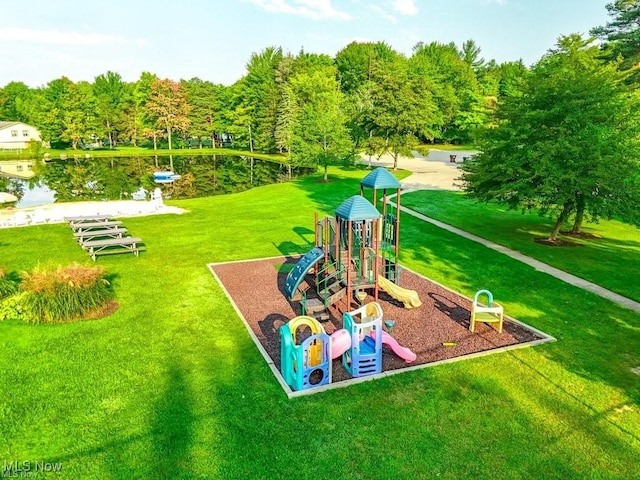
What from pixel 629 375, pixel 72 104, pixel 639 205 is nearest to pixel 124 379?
pixel 629 375

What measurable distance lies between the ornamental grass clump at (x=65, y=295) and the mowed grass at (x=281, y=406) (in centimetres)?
48

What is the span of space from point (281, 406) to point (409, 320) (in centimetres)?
477

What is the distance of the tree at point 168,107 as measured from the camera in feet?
240

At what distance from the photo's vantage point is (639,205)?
16062 millimetres

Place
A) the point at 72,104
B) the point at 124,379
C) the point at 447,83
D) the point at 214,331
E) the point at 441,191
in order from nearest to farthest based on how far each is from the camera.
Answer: the point at 124,379
the point at 214,331
the point at 441,191
the point at 72,104
the point at 447,83

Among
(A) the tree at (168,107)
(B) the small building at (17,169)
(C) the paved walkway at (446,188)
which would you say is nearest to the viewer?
(C) the paved walkway at (446,188)

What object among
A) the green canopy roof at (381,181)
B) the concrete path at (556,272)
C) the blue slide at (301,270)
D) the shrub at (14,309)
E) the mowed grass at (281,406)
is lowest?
the mowed grass at (281,406)

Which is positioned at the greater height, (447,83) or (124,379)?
(447,83)

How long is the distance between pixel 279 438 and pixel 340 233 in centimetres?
727

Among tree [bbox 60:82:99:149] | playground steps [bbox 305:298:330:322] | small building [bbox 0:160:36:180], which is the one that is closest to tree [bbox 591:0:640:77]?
playground steps [bbox 305:298:330:322]

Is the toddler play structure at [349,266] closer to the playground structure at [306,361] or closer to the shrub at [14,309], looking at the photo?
the playground structure at [306,361]

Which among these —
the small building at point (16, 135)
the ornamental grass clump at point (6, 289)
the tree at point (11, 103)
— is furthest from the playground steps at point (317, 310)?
the tree at point (11, 103)

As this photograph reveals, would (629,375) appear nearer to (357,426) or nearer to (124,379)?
(357,426)

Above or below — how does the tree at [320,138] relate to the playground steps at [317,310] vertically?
above
